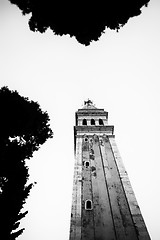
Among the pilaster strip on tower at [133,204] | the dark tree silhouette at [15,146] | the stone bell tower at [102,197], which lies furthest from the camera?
the stone bell tower at [102,197]

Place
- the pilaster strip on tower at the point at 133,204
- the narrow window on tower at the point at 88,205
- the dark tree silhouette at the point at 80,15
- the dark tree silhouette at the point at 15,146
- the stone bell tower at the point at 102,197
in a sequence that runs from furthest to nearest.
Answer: the narrow window on tower at the point at 88,205
the stone bell tower at the point at 102,197
the pilaster strip on tower at the point at 133,204
the dark tree silhouette at the point at 15,146
the dark tree silhouette at the point at 80,15

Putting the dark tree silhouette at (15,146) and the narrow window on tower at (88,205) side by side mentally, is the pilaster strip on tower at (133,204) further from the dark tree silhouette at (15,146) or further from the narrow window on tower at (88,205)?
the dark tree silhouette at (15,146)

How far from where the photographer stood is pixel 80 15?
8.88 meters

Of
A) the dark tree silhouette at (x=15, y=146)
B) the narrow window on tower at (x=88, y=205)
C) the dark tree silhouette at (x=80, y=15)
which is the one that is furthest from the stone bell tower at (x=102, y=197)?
the dark tree silhouette at (x=80, y=15)

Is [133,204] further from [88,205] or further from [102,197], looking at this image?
[88,205]

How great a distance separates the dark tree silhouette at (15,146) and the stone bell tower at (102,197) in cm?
563

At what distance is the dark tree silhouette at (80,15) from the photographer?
8.55 m

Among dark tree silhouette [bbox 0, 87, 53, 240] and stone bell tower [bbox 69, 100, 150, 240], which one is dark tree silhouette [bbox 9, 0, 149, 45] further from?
stone bell tower [bbox 69, 100, 150, 240]

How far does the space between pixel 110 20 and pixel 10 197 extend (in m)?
8.88

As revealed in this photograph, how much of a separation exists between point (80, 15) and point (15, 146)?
741cm

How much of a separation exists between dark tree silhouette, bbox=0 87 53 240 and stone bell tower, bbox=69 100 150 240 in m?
5.63

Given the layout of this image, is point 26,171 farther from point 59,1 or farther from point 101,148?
point 101,148

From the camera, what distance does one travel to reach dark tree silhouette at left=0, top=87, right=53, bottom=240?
9.90 m

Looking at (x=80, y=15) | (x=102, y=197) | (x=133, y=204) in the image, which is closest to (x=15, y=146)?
(x=80, y=15)
